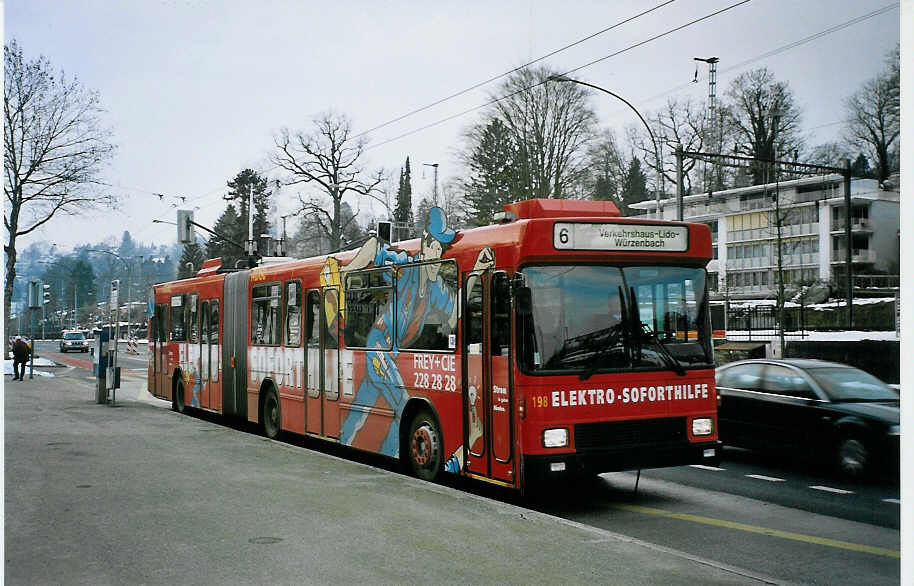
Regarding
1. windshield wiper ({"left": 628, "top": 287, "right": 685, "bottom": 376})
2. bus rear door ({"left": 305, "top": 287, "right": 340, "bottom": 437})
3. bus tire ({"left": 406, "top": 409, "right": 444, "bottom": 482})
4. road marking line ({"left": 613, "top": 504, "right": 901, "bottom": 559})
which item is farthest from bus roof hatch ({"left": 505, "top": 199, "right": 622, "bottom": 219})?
bus rear door ({"left": 305, "top": 287, "right": 340, "bottom": 437})

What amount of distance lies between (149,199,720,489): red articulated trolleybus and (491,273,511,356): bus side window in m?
0.02

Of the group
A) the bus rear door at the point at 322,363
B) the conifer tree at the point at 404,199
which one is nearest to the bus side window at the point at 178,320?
the bus rear door at the point at 322,363

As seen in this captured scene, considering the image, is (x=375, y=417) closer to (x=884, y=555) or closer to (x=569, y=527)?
(x=569, y=527)

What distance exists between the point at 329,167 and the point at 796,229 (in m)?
13.2

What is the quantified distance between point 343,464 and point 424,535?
12.3 feet

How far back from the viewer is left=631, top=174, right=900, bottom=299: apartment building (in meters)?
6.45

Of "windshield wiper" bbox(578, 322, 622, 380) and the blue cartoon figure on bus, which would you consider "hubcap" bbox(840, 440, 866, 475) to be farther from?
the blue cartoon figure on bus

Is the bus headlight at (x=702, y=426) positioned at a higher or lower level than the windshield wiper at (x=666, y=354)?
lower

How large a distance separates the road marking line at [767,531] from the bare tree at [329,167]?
577 inches

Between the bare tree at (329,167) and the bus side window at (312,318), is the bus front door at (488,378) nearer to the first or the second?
the bus side window at (312,318)

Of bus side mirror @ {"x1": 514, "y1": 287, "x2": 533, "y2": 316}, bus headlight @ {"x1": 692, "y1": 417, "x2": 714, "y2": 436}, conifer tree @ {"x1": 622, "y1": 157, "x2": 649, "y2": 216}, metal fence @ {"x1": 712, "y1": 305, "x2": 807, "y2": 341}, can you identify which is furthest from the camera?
conifer tree @ {"x1": 622, "y1": 157, "x2": 649, "y2": 216}

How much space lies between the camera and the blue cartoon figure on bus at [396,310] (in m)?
9.55

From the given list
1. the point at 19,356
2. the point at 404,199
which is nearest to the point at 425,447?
the point at 404,199

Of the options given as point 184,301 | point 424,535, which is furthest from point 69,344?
point 424,535
